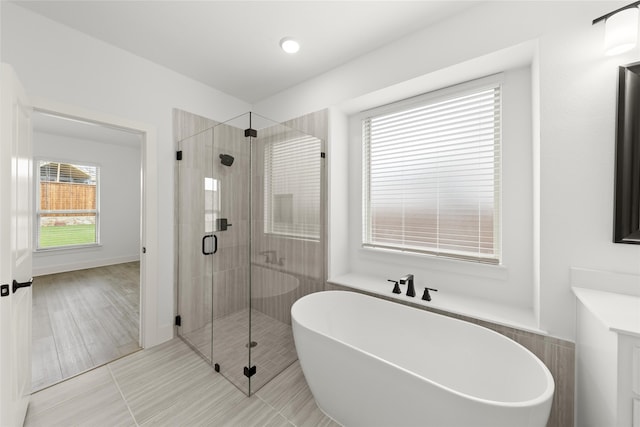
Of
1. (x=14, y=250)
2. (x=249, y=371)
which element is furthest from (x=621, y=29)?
(x=14, y=250)

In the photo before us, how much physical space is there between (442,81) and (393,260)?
61.8 inches

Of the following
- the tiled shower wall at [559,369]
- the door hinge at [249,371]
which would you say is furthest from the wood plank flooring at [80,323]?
the tiled shower wall at [559,369]

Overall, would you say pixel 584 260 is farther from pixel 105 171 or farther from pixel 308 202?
pixel 105 171

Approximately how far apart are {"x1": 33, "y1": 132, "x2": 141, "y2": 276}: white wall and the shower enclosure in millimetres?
4282

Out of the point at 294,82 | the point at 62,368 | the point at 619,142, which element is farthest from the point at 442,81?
the point at 62,368

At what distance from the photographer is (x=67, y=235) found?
4.90 metres

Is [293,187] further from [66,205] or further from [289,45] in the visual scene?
[66,205]

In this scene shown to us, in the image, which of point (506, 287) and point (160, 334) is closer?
point (506, 287)

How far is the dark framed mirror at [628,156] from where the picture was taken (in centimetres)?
118

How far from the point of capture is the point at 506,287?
175 centimetres

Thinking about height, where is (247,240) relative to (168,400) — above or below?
above

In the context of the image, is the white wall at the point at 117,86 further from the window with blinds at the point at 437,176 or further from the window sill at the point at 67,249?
the window sill at the point at 67,249

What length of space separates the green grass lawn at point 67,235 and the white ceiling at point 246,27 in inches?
190

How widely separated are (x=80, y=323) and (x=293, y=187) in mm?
2857
